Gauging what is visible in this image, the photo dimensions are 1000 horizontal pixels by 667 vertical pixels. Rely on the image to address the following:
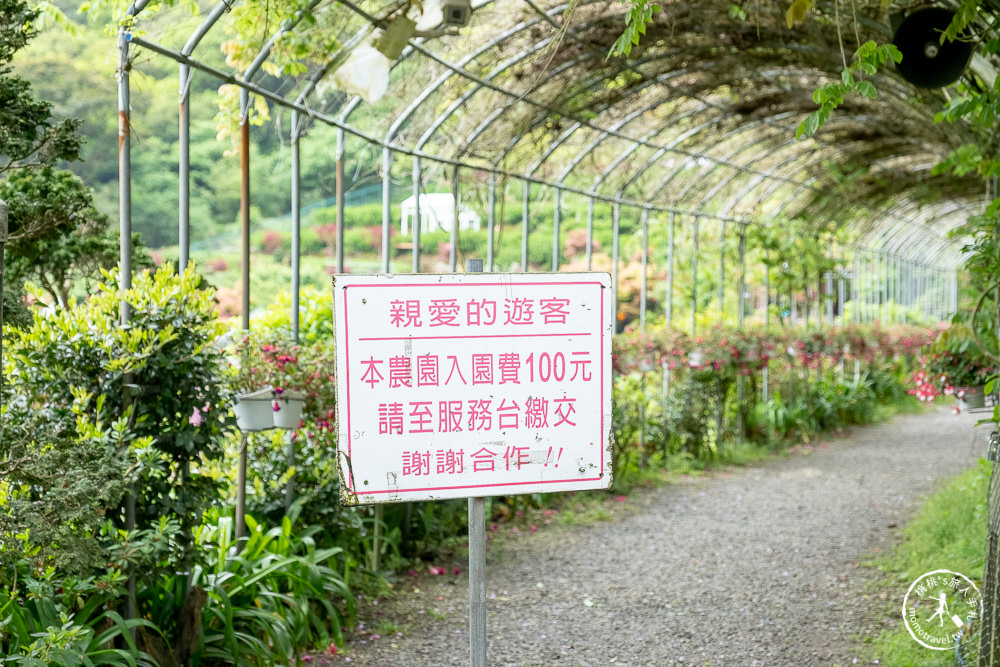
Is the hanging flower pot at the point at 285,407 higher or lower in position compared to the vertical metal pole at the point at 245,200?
lower

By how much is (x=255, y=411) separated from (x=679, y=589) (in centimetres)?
232

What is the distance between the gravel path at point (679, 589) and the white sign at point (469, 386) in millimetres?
2138

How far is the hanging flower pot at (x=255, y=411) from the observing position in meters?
4.18

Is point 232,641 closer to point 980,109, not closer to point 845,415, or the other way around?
point 980,109

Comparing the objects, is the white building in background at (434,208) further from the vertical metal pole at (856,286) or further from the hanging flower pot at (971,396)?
the vertical metal pole at (856,286)

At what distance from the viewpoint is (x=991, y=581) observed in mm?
2916

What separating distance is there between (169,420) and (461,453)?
6.02 ft

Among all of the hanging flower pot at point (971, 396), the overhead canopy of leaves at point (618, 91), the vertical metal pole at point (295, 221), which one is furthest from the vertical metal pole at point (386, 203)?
the hanging flower pot at point (971, 396)

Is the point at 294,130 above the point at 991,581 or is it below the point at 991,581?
above

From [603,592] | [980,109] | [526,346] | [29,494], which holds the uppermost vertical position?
[980,109]

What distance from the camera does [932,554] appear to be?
16.5 feet

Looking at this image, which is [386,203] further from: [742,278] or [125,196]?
[742,278]

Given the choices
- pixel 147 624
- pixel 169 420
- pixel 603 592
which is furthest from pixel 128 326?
pixel 603 592

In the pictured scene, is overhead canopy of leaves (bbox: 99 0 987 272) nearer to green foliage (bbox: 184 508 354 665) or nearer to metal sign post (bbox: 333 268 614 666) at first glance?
metal sign post (bbox: 333 268 614 666)
